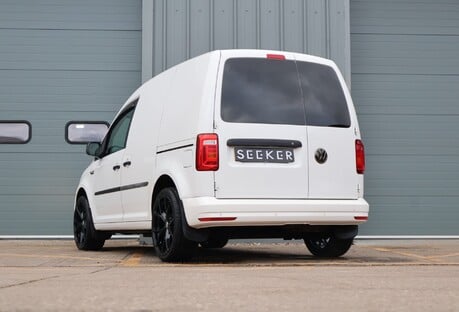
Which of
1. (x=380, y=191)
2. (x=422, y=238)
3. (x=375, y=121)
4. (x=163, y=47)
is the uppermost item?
(x=163, y=47)

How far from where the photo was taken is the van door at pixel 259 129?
6.16 meters

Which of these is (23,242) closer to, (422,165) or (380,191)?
(380,191)

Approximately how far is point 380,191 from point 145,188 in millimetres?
5118

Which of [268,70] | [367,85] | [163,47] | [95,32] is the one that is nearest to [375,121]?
[367,85]

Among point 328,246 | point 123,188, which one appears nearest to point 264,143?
point 328,246

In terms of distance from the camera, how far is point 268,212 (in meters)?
6.17

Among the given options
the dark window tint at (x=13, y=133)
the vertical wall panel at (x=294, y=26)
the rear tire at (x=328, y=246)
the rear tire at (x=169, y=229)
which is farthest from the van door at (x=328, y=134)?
the dark window tint at (x=13, y=133)

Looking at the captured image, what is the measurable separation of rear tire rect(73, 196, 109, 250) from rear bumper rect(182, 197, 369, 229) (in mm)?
2509

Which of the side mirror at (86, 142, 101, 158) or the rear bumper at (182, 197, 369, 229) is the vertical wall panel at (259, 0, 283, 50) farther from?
the rear bumper at (182, 197, 369, 229)

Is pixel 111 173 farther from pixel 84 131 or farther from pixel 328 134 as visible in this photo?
pixel 84 131

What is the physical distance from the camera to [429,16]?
1174cm

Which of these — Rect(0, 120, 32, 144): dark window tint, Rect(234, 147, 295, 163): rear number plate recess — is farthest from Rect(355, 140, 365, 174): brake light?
Rect(0, 120, 32, 144): dark window tint

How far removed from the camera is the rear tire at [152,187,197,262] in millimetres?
6254

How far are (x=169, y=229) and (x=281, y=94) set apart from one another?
1480mm
